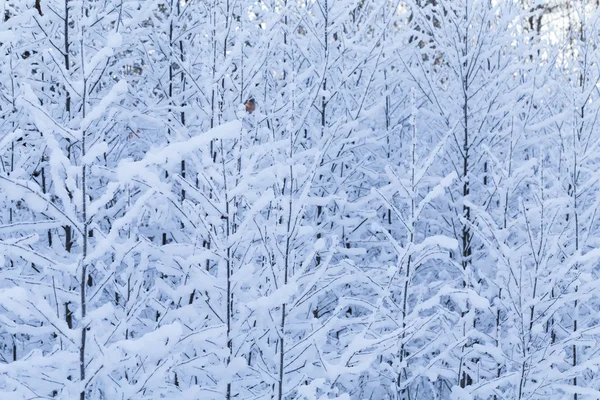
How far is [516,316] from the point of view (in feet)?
14.9

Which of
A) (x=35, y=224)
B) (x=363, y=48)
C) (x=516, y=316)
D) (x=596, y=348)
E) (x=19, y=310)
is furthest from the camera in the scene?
(x=363, y=48)

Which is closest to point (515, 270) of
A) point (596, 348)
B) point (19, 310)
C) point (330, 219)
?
point (596, 348)

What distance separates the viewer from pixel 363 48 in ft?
19.0

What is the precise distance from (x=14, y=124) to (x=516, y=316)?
4442 millimetres

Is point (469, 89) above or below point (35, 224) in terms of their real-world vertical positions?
above

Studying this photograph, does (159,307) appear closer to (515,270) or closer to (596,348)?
(515,270)

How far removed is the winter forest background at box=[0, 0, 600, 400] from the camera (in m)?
2.88

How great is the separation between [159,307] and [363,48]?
327 centimetres

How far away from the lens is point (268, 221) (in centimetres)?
409

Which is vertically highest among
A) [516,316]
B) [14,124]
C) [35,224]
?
[14,124]

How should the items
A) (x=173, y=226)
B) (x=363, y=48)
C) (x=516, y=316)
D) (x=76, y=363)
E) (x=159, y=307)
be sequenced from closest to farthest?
(x=76, y=363)
(x=159, y=307)
(x=516, y=316)
(x=173, y=226)
(x=363, y=48)

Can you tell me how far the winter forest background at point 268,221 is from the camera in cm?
288

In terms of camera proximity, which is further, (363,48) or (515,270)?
(363,48)

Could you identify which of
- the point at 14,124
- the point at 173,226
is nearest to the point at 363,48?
the point at 173,226
